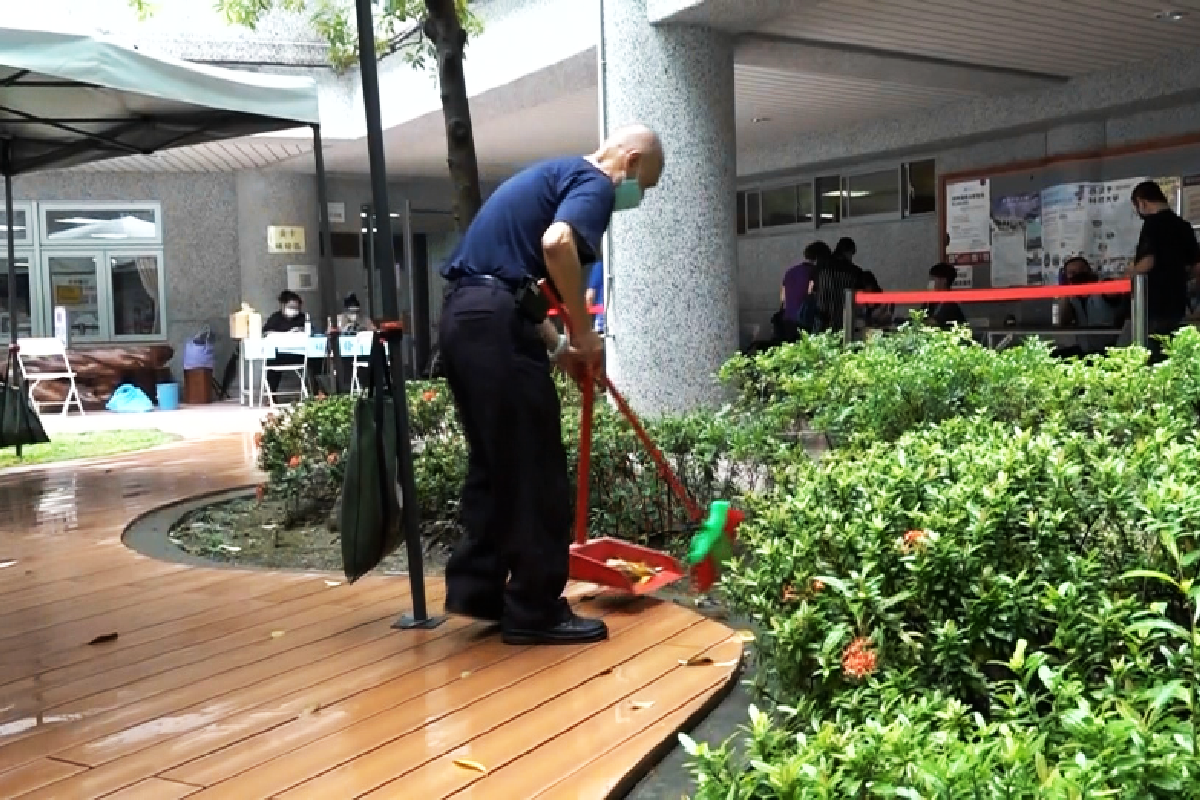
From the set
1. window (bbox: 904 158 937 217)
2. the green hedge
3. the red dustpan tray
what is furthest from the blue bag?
the green hedge

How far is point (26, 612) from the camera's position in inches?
164

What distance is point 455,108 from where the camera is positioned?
6.02 m

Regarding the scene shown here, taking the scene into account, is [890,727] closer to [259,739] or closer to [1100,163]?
[259,739]

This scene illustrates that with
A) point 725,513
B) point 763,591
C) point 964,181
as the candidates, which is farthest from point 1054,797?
point 964,181

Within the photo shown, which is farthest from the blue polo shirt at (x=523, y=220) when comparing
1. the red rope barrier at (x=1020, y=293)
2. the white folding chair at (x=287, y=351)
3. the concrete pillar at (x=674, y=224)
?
the white folding chair at (x=287, y=351)

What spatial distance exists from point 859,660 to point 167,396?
574 inches

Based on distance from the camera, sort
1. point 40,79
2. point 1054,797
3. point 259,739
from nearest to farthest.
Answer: point 1054,797, point 259,739, point 40,79

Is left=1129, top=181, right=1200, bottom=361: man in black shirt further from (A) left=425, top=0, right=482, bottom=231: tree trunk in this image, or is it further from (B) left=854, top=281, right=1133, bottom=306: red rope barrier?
(A) left=425, top=0, right=482, bottom=231: tree trunk

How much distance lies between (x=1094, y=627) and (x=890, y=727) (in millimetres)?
418

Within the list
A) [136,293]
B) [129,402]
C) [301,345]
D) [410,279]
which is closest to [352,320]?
[301,345]

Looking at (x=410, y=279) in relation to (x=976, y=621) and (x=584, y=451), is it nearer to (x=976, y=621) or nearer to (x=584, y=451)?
(x=584, y=451)

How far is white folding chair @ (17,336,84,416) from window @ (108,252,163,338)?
1.34m

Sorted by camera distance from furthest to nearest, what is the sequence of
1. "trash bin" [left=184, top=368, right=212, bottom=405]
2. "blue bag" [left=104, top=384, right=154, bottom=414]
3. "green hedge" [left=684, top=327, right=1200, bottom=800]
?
1. "trash bin" [left=184, top=368, right=212, bottom=405]
2. "blue bag" [left=104, top=384, right=154, bottom=414]
3. "green hedge" [left=684, top=327, right=1200, bottom=800]

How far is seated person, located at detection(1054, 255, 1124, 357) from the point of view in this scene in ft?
31.7
